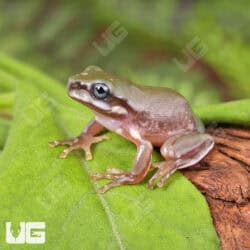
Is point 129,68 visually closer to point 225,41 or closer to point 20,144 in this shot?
point 225,41

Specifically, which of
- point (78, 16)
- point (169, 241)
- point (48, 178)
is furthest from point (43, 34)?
point (169, 241)

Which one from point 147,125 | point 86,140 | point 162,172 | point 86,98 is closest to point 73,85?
point 86,98

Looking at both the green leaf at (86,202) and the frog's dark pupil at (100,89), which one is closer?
the green leaf at (86,202)

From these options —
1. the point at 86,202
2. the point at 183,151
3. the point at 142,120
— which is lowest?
the point at 86,202

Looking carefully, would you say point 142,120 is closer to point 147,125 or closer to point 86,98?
point 147,125

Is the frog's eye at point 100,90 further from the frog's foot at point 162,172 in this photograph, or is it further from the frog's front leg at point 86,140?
the frog's foot at point 162,172

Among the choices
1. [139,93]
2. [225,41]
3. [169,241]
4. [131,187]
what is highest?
[225,41]

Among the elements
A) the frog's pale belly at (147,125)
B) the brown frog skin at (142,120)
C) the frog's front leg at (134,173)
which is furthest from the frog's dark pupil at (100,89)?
the frog's front leg at (134,173)
